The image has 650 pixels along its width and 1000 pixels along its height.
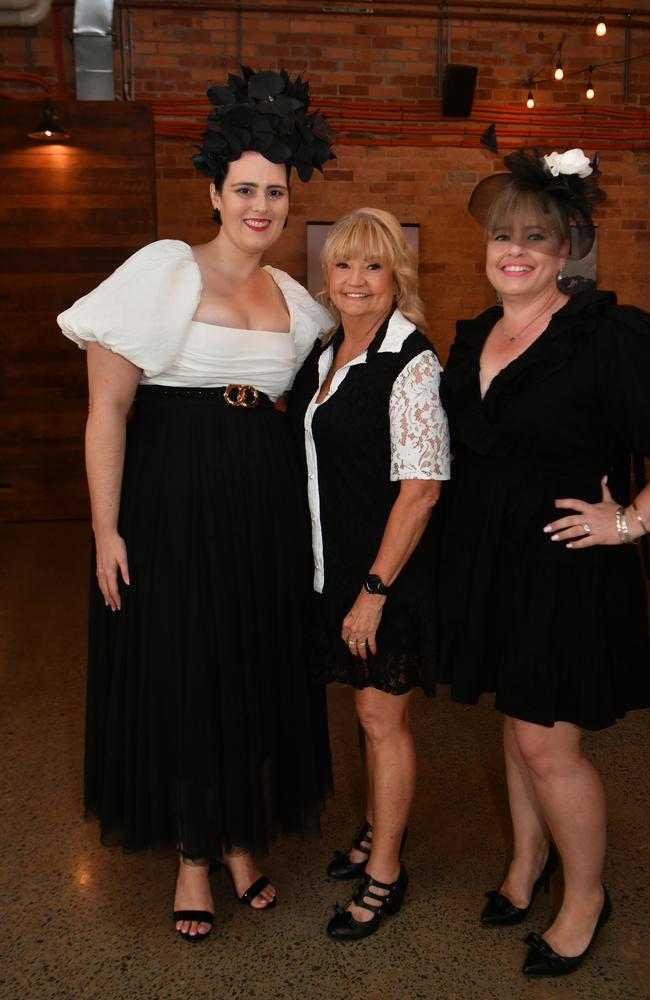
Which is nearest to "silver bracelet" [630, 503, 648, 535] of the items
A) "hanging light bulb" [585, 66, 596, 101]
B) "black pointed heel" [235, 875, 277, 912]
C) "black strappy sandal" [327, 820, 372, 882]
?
"black strappy sandal" [327, 820, 372, 882]

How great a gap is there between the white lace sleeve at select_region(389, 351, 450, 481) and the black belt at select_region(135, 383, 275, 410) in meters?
0.34

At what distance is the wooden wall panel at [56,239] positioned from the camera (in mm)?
6230

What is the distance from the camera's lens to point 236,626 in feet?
6.63

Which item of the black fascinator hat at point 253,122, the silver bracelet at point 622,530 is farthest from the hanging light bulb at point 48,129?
the silver bracelet at point 622,530

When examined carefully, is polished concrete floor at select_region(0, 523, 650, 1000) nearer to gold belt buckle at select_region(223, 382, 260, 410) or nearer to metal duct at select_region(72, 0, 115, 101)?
gold belt buckle at select_region(223, 382, 260, 410)

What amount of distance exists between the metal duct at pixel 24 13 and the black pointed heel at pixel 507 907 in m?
6.03

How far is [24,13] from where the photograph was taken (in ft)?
19.0

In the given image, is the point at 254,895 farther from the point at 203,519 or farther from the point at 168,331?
the point at 168,331

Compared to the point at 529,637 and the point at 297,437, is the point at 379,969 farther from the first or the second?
the point at 297,437

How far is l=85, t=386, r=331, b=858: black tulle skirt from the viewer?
6.51 feet

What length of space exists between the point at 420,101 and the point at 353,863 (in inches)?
237

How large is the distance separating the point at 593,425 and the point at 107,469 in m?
1.07

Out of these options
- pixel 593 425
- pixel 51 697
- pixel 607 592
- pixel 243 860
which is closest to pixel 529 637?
pixel 607 592

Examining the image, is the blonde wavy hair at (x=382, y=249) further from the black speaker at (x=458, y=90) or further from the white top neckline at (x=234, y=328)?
the black speaker at (x=458, y=90)
